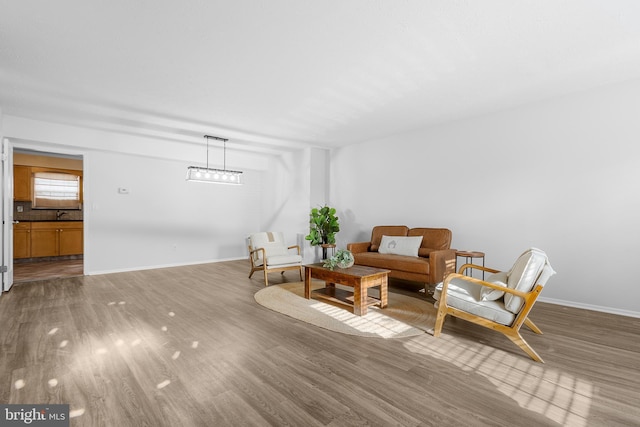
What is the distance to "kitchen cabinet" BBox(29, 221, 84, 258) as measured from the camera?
6922 mm

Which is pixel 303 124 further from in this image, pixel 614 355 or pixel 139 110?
pixel 614 355

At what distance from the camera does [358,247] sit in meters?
5.38

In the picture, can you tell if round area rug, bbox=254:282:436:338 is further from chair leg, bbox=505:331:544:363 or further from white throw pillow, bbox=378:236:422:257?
white throw pillow, bbox=378:236:422:257

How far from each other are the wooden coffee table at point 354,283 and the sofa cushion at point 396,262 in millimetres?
794

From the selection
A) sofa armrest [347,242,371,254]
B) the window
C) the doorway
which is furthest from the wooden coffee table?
the window

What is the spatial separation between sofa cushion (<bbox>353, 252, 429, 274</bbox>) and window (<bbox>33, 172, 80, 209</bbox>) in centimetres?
755

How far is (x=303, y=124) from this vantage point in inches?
202

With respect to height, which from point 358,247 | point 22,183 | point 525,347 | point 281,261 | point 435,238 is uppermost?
point 22,183

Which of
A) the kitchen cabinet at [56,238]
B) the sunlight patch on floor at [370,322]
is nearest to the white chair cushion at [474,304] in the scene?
the sunlight patch on floor at [370,322]

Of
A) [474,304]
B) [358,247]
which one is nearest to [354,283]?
[474,304]

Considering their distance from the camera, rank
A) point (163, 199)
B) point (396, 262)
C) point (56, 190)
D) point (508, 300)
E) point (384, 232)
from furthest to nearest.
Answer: point (56, 190), point (163, 199), point (384, 232), point (396, 262), point (508, 300)

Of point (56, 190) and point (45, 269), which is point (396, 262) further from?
point (56, 190)

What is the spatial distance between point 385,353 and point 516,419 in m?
0.98

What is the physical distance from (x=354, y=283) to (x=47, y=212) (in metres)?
8.15
